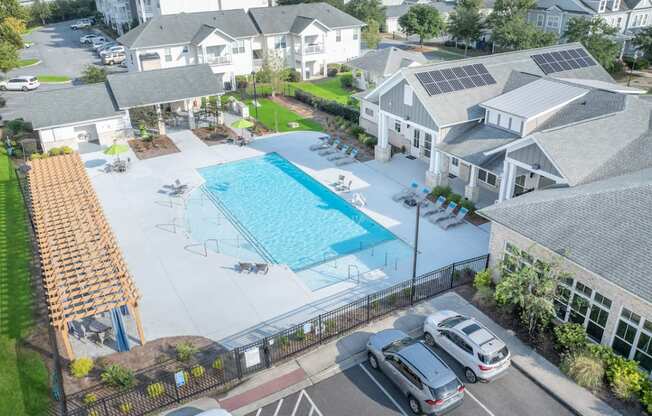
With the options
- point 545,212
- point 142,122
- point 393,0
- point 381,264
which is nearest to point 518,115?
point 545,212

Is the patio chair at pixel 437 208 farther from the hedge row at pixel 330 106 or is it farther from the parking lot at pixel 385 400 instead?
the hedge row at pixel 330 106

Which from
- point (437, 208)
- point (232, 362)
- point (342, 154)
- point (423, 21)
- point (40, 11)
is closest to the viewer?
point (232, 362)

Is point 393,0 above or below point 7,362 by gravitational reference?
above

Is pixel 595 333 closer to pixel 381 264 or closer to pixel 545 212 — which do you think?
pixel 545 212

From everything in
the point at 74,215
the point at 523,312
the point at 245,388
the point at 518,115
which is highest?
the point at 518,115

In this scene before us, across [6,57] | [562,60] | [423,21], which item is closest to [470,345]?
[562,60]

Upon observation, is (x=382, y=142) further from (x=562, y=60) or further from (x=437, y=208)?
(x=562, y=60)
